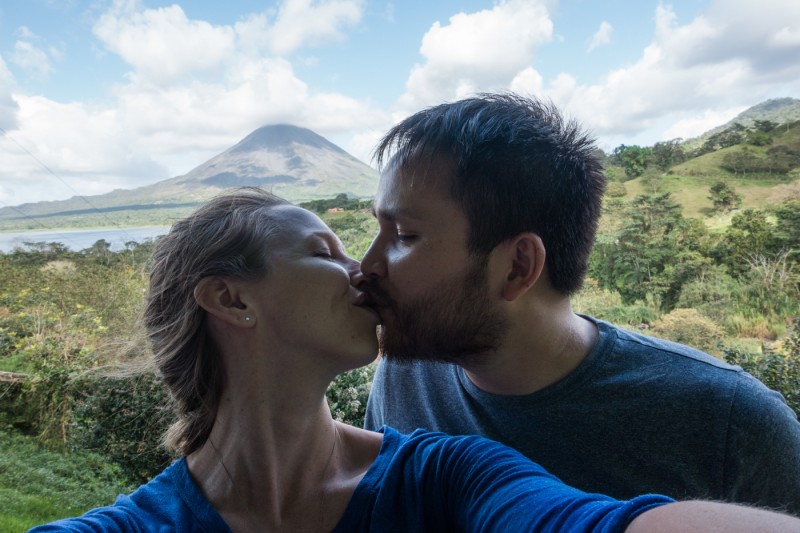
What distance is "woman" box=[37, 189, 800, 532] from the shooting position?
1.11 metres

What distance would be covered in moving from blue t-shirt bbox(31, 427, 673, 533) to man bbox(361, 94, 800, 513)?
224 mm

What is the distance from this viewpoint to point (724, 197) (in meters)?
5.59

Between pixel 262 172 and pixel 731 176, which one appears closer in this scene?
pixel 731 176

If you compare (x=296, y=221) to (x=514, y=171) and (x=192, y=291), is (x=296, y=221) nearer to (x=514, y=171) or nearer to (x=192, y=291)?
(x=192, y=291)

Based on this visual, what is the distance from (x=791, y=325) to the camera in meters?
3.83

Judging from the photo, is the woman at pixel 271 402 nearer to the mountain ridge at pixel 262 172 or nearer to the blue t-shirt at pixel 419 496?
the blue t-shirt at pixel 419 496

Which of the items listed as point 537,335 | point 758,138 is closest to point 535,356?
point 537,335

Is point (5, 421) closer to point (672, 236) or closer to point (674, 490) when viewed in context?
point (674, 490)

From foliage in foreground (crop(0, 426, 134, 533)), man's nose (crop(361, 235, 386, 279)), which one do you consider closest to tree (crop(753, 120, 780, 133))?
man's nose (crop(361, 235, 386, 279))

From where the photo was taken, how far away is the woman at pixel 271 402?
1113mm

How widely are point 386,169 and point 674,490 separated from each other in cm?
106

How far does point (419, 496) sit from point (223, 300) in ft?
2.12

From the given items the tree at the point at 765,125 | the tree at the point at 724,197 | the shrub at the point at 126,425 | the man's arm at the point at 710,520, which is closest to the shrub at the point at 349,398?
the shrub at the point at 126,425

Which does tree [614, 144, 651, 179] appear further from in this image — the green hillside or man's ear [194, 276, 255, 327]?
man's ear [194, 276, 255, 327]
